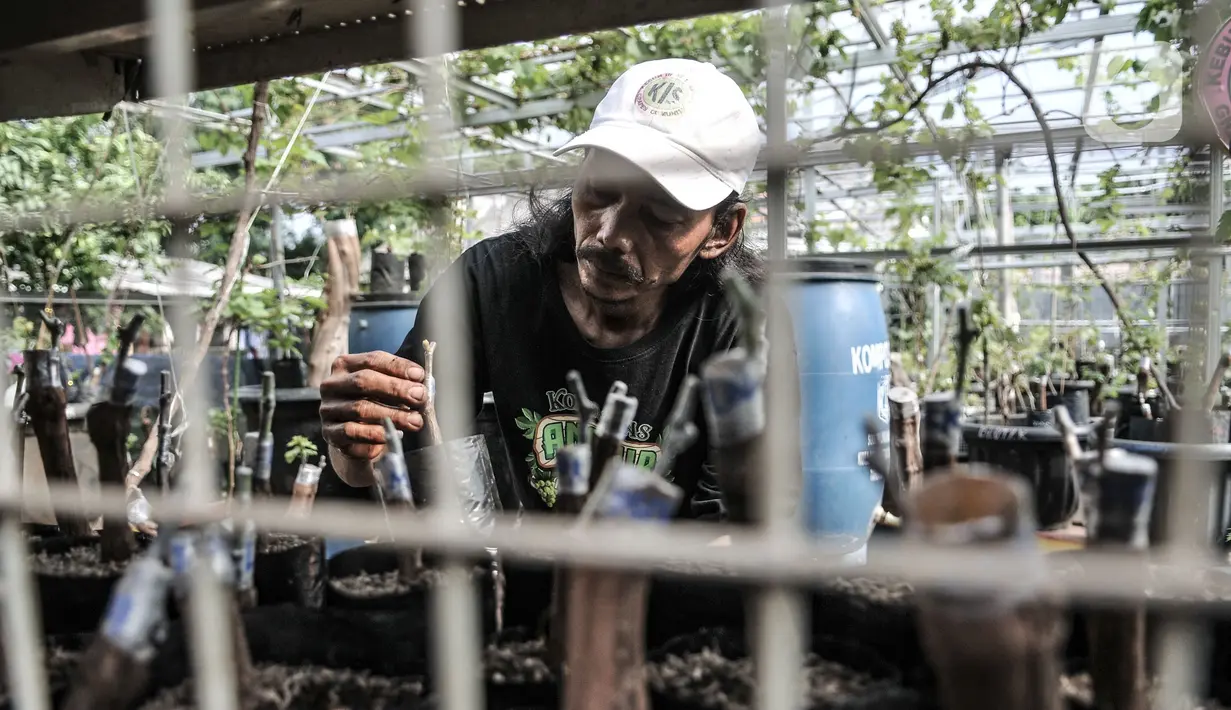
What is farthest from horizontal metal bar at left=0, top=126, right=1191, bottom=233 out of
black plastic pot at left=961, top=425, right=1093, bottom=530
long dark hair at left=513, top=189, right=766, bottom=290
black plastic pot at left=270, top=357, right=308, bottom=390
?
black plastic pot at left=270, top=357, right=308, bottom=390

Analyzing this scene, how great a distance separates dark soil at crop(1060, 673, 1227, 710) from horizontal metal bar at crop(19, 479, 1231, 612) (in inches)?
3.5

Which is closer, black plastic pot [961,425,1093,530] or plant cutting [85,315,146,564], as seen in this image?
plant cutting [85,315,146,564]

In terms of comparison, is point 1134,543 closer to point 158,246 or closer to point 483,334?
point 483,334

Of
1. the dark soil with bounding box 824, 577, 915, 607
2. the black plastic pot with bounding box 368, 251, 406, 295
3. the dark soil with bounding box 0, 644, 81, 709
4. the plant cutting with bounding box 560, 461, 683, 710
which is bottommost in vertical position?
the dark soil with bounding box 0, 644, 81, 709

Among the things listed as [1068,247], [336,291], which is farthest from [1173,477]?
[336,291]

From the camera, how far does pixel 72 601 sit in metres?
0.94

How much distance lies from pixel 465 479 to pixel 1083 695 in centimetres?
57

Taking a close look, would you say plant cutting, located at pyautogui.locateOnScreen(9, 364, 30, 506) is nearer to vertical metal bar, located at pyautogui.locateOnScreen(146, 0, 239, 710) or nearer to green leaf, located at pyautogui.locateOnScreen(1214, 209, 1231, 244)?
vertical metal bar, located at pyautogui.locateOnScreen(146, 0, 239, 710)

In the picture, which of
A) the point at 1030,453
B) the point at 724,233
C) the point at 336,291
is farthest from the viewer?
the point at 336,291

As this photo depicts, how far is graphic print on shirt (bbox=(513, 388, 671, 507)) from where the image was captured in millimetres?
1258

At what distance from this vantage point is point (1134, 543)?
42 cm

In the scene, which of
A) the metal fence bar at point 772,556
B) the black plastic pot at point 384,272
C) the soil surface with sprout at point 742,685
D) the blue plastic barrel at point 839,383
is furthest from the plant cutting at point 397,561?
the black plastic pot at point 384,272

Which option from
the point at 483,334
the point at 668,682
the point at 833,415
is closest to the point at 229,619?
the point at 668,682

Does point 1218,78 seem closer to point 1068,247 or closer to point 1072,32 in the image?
point 1068,247
